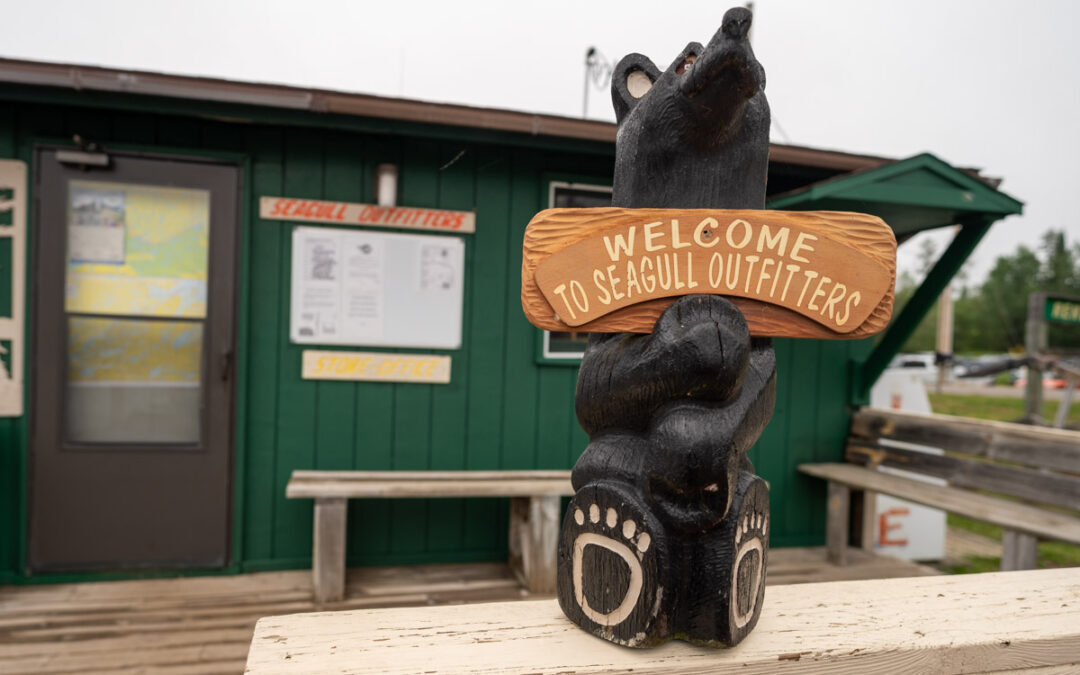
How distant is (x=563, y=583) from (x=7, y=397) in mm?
3243

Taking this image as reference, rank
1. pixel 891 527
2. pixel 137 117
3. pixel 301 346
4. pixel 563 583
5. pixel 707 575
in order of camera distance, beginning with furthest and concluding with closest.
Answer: pixel 891 527 → pixel 301 346 → pixel 137 117 → pixel 563 583 → pixel 707 575

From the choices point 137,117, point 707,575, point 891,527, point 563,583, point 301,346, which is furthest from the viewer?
point 891,527

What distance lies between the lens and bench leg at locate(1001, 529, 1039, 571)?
2.78 metres

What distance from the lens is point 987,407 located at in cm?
1431

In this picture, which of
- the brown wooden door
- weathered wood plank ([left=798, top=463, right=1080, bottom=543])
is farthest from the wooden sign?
the brown wooden door

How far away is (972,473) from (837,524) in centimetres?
80

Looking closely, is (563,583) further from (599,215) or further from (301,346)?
(301,346)

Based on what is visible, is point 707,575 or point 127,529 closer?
point 707,575

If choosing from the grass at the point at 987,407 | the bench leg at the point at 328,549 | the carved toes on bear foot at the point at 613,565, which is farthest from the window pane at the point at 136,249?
the grass at the point at 987,407

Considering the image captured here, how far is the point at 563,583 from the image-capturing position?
4.14ft

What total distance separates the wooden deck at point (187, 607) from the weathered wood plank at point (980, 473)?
639 millimetres

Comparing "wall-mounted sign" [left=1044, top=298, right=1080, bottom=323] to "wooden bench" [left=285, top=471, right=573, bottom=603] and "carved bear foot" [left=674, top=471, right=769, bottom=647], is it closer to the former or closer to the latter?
"wooden bench" [left=285, top=471, right=573, bottom=603]

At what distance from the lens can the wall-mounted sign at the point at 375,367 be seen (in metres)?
3.43

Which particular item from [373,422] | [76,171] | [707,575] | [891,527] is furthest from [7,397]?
[891,527]
